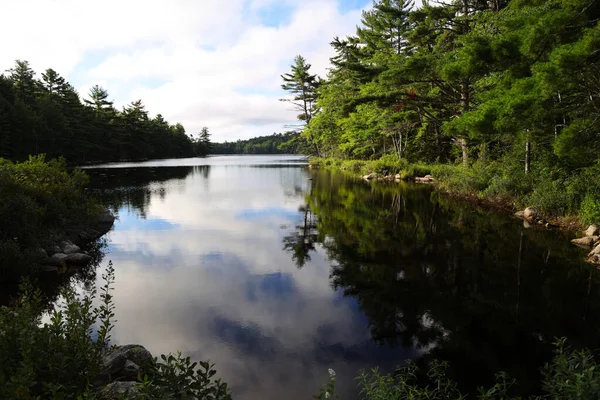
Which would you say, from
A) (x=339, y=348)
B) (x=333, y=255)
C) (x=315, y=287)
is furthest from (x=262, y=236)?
(x=339, y=348)

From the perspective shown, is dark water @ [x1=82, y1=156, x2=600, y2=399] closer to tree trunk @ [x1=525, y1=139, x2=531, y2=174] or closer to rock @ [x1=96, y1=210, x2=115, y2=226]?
rock @ [x1=96, y1=210, x2=115, y2=226]

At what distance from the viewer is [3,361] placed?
11.0 feet

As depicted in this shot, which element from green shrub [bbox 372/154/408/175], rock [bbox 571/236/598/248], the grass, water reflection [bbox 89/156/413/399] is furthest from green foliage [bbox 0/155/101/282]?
green shrub [bbox 372/154/408/175]

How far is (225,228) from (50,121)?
163 ft

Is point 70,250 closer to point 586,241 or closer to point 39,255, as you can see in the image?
point 39,255

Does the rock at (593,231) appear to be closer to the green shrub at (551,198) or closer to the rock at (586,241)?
the rock at (586,241)

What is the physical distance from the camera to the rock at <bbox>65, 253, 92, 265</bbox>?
1035cm

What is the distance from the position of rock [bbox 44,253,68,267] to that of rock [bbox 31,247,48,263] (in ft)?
0.46

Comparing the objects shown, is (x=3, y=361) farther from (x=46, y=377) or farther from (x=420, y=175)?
(x=420, y=175)

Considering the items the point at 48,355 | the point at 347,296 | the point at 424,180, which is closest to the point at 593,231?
the point at 347,296

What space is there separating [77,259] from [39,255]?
107 cm

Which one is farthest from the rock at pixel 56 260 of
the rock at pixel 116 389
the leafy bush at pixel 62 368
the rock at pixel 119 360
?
the rock at pixel 116 389

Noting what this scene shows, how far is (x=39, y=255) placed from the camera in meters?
9.50

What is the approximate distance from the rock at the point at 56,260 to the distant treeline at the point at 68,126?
36873mm
